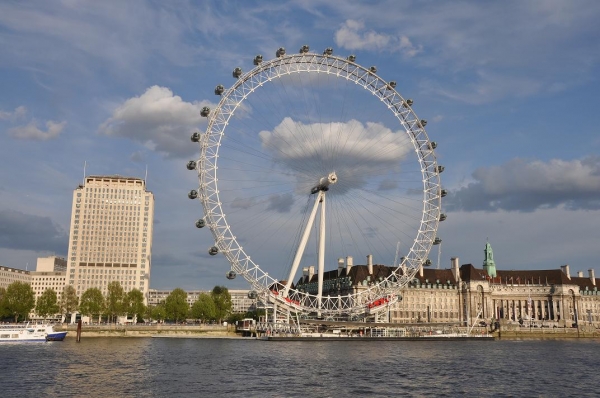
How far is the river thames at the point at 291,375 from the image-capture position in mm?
41375

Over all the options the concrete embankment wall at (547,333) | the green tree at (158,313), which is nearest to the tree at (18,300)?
the green tree at (158,313)

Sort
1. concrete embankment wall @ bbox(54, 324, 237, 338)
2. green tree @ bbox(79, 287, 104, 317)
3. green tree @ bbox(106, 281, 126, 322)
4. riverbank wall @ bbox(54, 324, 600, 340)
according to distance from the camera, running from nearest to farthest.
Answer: concrete embankment wall @ bbox(54, 324, 237, 338)
riverbank wall @ bbox(54, 324, 600, 340)
green tree @ bbox(79, 287, 104, 317)
green tree @ bbox(106, 281, 126, 322)

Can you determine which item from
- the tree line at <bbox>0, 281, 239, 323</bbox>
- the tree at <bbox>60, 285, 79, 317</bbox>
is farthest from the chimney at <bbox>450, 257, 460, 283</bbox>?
the tree at <bbox>60, 285, 79, 317</bbox>

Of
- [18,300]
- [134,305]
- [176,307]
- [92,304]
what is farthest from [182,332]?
[18,300]

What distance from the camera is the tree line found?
13662cm

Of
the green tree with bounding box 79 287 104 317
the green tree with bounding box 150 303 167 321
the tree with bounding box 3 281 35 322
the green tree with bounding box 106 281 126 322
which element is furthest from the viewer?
the green tree with bounding box 150 303 167 321

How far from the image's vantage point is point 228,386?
4366 centimetres

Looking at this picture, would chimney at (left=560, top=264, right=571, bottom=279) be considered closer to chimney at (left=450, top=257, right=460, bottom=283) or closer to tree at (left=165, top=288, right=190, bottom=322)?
chimney at (left=450, top=257, right=460, bottom=283)

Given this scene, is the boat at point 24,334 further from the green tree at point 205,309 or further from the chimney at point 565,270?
the chimney at point 565,270

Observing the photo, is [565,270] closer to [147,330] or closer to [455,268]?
[455,268]

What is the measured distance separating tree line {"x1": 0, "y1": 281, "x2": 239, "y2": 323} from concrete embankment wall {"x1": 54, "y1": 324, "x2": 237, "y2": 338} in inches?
540

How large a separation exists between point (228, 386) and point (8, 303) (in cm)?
10834

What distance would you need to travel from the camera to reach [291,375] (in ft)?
165

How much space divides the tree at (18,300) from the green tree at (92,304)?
10.9 metres
